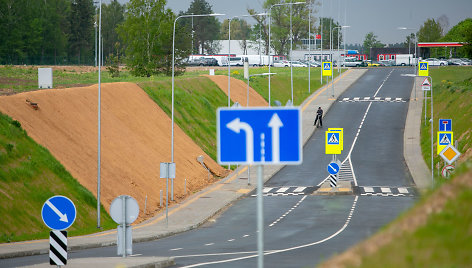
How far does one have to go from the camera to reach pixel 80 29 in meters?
139

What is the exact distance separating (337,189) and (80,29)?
97.7 meters

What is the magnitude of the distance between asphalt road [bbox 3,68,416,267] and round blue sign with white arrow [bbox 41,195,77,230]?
644 centimetres

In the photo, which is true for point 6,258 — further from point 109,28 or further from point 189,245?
point 109,28

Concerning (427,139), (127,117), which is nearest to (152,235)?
(127,117)

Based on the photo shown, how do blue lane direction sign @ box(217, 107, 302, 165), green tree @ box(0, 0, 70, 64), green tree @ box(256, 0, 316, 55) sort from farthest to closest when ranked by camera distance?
1. green tree @ box(256, 0, 316, 55)
2. green tree @ box(0, 0, 70, 64)
3. blue lane direction sign @ box(217, 107, 302, 165)

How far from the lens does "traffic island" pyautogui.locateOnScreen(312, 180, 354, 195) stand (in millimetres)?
48875

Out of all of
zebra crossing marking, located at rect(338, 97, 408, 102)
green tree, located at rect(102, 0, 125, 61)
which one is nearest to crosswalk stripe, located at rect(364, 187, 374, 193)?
zebra crossing marking, located at rect(338, 97, 408, 102)

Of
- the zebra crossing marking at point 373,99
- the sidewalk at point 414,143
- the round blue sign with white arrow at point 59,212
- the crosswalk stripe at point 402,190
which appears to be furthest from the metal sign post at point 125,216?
the zebra crossing marking at point 373,99

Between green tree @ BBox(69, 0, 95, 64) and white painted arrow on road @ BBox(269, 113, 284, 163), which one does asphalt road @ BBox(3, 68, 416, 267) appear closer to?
white painted arrow on road @ BBox(269, 113, 284, 163)

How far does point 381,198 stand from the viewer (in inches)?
1806

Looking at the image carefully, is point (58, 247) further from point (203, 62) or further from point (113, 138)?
point (203, 62)

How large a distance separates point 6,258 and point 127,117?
28.5m

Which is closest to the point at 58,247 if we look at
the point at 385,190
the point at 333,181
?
the point at 333,181

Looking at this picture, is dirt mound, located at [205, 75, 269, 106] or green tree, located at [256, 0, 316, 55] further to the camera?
green tree, located at [256, 0, 316, 55]
